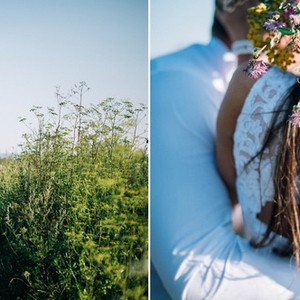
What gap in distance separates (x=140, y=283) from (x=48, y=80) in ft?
2.90

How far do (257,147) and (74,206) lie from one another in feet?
2.38

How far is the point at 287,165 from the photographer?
6.78 ft

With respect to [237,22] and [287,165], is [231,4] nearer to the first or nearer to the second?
[237,22]

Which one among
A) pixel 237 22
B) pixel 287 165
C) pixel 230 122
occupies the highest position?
pixel 237 22

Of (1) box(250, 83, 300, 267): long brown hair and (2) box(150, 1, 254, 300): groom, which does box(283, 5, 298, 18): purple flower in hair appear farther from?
(2) box(150, 1, 254, 300): groom

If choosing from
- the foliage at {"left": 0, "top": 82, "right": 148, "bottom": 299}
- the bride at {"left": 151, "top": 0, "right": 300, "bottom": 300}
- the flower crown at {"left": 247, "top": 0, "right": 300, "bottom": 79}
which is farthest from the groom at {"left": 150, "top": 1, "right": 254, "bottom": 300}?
the flower crown at {"left": 247, "top": 0, "right": 300, "bottom": 79}

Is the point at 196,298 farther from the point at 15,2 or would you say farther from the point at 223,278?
the point at 15,2

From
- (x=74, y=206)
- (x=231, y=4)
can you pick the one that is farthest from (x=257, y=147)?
(x=231, y=4)

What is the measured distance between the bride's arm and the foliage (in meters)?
0.37

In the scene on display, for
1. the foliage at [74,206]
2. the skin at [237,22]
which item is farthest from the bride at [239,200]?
the skin at [237,22]

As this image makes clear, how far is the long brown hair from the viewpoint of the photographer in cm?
203

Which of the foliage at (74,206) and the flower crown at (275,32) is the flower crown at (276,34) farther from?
the foliage at (74,206)

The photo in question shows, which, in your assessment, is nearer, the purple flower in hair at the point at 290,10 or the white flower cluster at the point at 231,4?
the purple flower in hair at the point at 290,10

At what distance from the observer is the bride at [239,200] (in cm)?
209
